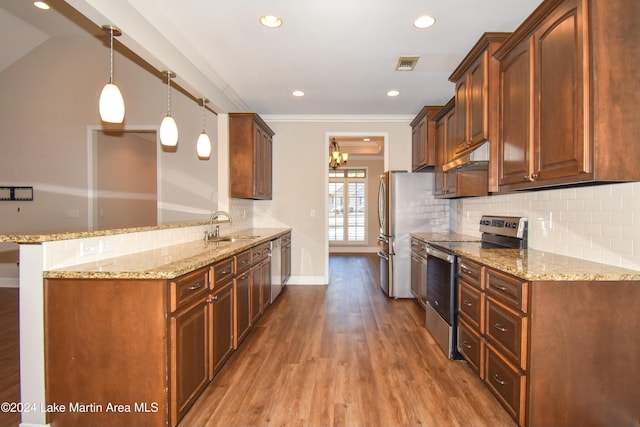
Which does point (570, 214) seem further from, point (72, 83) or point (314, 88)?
point (72, 83)

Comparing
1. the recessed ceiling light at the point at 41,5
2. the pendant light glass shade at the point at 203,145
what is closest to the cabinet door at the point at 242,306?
the pendant light glass shade at the point at 203,145

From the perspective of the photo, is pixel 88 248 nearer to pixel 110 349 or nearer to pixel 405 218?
pixel 110 349

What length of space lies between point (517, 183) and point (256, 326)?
267cm

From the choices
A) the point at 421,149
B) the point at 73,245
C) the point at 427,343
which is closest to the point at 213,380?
the point at 73,245

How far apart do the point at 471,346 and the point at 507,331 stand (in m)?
0.57

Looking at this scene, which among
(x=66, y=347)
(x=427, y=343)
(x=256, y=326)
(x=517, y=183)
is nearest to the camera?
(x=66, y=347)

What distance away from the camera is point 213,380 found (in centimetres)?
232

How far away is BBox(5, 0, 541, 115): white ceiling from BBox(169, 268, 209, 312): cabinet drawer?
1675mm

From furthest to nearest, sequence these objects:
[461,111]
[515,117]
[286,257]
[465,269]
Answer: [286,257] < [461,111] < [465,269] < [515,117]

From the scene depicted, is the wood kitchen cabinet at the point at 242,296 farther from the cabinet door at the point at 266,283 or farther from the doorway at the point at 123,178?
the doorway at the point at 123,178

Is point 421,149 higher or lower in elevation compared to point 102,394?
higher

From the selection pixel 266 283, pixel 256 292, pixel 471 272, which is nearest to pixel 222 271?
pixel 256 292

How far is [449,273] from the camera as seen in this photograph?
264 centimetres

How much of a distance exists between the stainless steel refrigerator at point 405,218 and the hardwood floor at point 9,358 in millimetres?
3688
